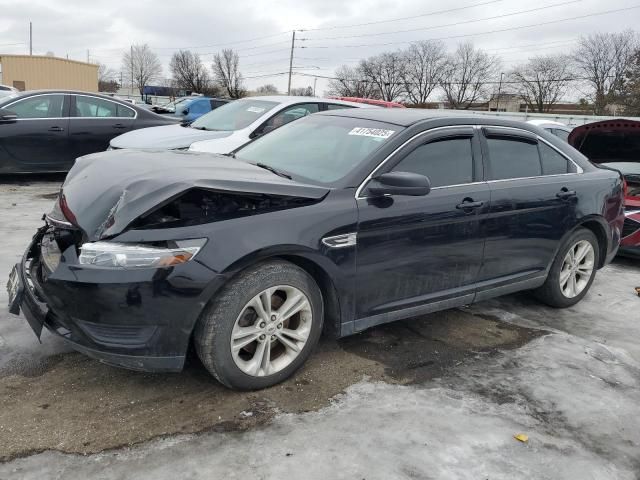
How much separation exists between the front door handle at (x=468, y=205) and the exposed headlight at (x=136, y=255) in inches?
73.3

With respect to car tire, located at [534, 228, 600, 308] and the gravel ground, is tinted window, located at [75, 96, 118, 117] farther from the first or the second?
car tire, located at [534, 228, 600, 308]

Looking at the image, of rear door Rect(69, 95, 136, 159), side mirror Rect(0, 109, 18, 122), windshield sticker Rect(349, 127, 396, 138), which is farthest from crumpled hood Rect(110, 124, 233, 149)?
windshield sticker Rect(349, 127, 396, 138)

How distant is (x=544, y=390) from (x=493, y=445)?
0.79 meters

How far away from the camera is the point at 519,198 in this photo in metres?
4.05

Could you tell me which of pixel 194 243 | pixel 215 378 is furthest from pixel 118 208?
pixel 215 378

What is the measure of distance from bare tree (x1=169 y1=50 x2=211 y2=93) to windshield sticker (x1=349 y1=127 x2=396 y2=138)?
76322 millimetres

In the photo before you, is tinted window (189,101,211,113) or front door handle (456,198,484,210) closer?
front door handle (456,198,484,210)

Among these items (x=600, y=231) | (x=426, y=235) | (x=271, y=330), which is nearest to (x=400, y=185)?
(x=426, y=235)

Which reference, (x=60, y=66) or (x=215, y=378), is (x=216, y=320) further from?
(x=60, y=66)

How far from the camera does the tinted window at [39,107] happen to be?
8.40 metres

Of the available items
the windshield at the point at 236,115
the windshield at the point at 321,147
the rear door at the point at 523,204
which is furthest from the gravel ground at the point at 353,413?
the windshield at the point at 236,115

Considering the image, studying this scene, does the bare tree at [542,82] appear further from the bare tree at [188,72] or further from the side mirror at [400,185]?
the side mirror at [400,185]

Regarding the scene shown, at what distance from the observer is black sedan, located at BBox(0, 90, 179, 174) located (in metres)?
8.32

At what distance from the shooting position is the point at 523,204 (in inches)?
Answer: 160
